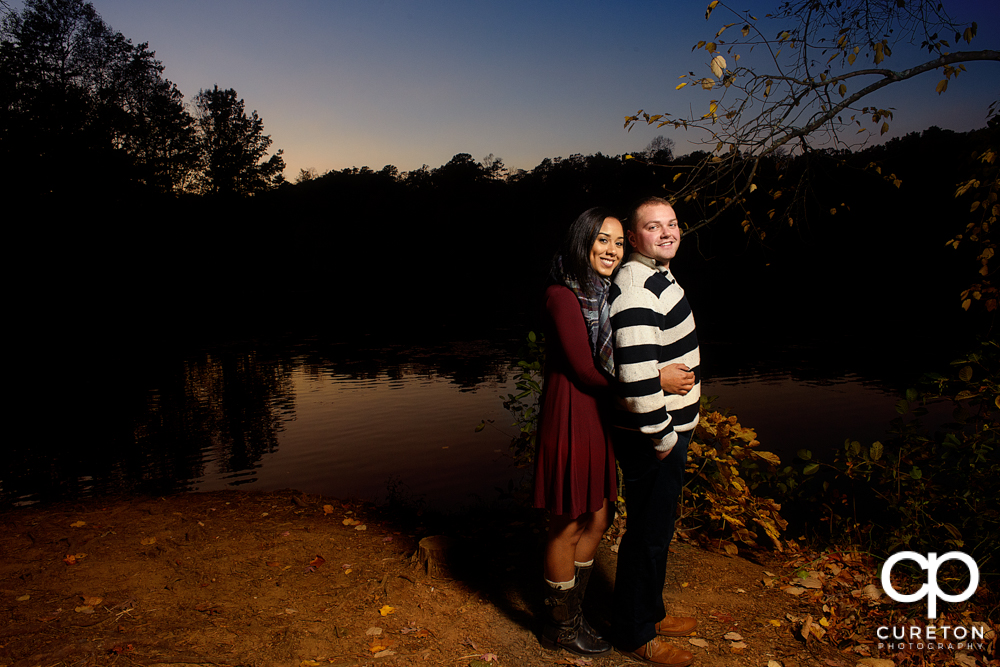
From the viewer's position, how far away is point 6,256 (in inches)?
1171

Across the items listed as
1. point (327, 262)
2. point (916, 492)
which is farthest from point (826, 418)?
point (327, 262)

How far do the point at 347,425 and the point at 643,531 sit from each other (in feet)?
26.3

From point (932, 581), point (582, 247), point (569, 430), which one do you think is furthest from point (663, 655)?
point (582, 247)

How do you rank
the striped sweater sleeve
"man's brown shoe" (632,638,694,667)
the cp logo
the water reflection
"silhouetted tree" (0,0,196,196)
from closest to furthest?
1. the striped sweater sleeve
2. "man's brown shoe" (632,638,694,667)
3. the cp logo
4. the water reflection
5. "silhouetted tree" (0,0,196,196)

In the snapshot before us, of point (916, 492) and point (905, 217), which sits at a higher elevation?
point (905, 217)

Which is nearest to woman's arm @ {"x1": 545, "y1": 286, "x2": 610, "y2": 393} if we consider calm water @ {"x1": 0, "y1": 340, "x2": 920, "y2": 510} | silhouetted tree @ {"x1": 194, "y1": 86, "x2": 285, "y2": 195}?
calm water @ {"x1": 0, "y1": 340, "x2": 920, "y2": 510}

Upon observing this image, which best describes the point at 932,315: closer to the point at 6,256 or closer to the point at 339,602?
the point at 339,602

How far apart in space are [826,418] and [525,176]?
234 feet

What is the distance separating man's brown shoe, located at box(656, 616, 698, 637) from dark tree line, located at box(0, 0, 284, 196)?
109ft

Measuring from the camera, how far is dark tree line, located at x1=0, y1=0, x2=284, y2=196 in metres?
27.4

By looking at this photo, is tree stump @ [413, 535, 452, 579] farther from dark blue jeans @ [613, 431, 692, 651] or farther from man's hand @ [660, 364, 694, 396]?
man's hand @ [660, 364, 694, 396]

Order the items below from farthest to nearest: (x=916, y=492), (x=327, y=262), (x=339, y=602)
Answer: (x=327, y=262), (x=916, y=492), (x=339, y=602)

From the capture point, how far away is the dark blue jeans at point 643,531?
2658 mm

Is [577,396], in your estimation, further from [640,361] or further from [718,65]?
[718,65]
